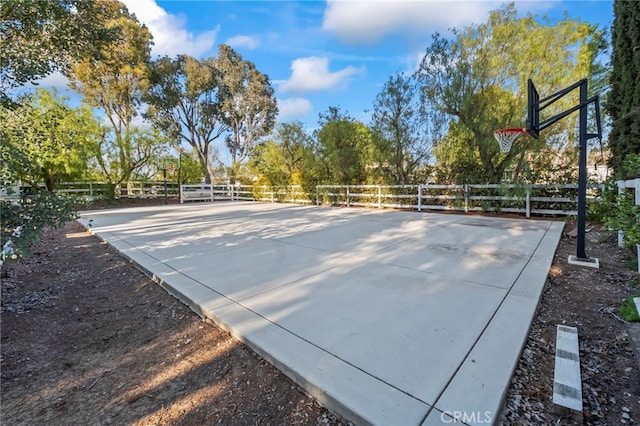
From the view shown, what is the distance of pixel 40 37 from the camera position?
3.62 metres

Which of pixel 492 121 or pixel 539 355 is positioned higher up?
pixel 492 121

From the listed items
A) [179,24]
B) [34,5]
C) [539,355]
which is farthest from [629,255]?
[179,24]

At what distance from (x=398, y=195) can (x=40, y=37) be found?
8.90m

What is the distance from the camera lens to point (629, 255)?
11.9 feet

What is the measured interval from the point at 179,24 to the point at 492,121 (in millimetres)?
9361

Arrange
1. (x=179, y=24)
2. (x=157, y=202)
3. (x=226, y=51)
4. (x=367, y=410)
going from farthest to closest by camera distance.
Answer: (x=226, y=51) → (x=157, y=202) → (x=179, y=24) → (x=367, y=410)

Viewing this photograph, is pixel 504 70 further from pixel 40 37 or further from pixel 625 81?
pixel 40 37

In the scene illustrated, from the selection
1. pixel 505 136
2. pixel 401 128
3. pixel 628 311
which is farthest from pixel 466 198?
pixel 628 311

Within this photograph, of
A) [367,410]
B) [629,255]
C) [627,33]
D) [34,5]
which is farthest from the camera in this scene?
[627,33]

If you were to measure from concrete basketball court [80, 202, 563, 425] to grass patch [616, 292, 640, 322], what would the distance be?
53cm

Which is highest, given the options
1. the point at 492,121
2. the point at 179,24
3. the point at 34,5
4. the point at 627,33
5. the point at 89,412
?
the point at 179,24

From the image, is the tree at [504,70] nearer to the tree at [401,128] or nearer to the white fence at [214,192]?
the tree at [401,128]

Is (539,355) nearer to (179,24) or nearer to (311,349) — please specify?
(311,349)

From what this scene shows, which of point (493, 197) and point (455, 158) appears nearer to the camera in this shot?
point (493, 197)
